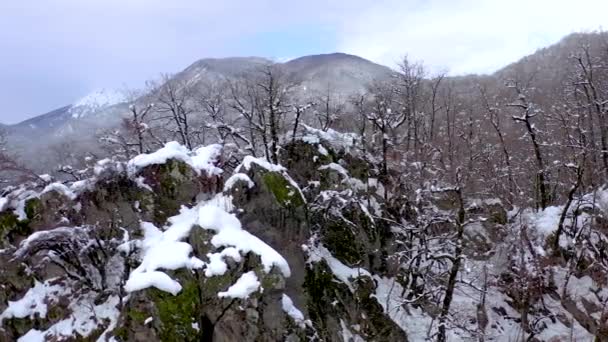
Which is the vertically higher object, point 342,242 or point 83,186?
point 83,186

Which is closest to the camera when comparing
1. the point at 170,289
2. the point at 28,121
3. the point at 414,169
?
the point at 170,289

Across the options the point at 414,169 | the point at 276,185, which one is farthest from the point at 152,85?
the point at 276,185

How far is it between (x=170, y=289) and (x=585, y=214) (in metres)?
19.7

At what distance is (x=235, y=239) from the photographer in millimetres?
11906

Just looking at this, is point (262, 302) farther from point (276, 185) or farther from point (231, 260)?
point (276, 185)

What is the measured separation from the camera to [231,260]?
11508mm

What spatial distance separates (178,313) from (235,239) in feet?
7.25

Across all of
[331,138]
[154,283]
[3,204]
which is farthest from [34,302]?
[331,138]

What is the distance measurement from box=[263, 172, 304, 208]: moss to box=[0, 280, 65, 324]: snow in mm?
7077

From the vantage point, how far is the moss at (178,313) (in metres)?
10.8

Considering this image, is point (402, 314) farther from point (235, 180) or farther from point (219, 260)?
point (219, 260)

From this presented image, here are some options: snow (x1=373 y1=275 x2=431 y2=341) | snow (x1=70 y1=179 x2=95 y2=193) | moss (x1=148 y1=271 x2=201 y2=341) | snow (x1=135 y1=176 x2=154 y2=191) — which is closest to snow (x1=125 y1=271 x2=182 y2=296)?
moss (x1=148 y1=271 x2=201 y2=341)

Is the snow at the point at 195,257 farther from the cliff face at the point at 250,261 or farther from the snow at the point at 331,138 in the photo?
the snow at the point at 331,138

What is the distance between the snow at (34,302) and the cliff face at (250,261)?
36 millimetres
